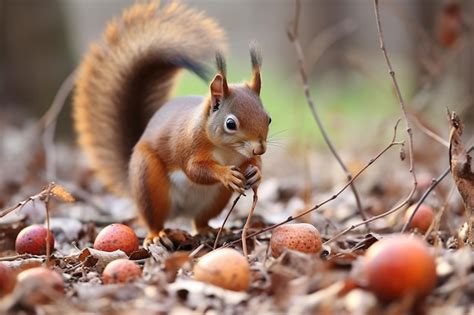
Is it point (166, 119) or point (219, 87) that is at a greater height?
point (219, 87)

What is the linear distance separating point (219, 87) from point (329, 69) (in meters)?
11.9

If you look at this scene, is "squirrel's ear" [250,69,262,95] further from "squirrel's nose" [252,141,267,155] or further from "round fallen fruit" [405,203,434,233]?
"round fallen fruit" [405,203,434,233]

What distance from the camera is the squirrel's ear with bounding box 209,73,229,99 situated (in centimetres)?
273

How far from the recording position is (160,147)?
10.1 ft

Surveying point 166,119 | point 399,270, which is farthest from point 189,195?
point 399,270

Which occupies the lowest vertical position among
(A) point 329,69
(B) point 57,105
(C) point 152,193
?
(A) point 329,69

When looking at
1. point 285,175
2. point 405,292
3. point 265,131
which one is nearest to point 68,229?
point 265,131

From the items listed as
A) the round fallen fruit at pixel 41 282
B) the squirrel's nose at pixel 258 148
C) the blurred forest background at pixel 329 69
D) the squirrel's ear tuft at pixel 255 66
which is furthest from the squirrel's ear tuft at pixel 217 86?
the round fallen fruit at pixel 41 282

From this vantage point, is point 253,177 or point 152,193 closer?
point 253,177

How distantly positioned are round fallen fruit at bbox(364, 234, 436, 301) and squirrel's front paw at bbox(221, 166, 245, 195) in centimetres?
90

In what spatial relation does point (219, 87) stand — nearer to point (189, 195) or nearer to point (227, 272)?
point (189, 195)

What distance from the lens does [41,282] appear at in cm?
202

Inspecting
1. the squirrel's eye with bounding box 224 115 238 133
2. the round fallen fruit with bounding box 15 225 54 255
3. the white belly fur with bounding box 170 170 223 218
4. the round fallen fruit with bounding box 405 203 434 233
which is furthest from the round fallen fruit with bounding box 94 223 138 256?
the round fallen fruit with bounding box 405 203 434 233

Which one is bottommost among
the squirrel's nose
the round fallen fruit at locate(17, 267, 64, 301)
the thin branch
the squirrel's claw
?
the squirrel's claw
